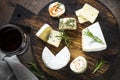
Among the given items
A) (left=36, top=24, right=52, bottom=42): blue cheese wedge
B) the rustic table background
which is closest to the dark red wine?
(left=36, top=24, right=52, bottom=42): blue cheese wedge

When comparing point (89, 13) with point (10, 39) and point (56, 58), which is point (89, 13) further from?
point (10, 39)

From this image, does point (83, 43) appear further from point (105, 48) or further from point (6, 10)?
point (6, 10)

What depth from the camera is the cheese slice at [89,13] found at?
1713 mm

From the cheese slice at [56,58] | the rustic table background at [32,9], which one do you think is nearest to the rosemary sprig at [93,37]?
the cheese slice at [56,58]

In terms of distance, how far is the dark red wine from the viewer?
1.63m

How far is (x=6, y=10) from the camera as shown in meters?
2.12

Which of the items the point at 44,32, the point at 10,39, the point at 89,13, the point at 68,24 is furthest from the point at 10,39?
the point at 89,13

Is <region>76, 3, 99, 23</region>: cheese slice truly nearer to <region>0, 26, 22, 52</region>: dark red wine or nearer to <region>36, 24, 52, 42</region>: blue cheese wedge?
<region>36, 24, 52, 42</region>: blue cheese wedge

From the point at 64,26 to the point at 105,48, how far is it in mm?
216

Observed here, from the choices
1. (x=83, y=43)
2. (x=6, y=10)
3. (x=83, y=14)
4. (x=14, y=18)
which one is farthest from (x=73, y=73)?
(x=6, y=10)

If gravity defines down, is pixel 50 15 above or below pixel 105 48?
above

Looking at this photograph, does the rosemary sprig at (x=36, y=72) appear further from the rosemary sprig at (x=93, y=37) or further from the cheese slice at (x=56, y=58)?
the rosemary sprig at (x=93, y=37)

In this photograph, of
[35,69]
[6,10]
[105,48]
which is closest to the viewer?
[105,48]

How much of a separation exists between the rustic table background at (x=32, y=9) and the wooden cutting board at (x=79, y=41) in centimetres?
23
